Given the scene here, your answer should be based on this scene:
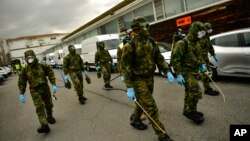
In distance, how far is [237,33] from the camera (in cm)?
741

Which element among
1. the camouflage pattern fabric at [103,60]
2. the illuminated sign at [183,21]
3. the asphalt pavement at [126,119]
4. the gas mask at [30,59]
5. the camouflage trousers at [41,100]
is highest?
the illuminated sign at [183,21]

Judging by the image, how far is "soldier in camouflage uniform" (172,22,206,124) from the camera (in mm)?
4672

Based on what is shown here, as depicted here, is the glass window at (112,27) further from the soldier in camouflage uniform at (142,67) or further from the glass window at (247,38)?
the soldier in camouflage uniform at (142,67)

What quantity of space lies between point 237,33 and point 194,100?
3.78 meters

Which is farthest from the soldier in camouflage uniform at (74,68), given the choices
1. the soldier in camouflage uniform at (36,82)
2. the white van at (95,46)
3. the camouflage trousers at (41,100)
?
the white van at (95,46)

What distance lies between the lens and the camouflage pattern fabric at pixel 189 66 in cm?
468

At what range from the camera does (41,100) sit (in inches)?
229

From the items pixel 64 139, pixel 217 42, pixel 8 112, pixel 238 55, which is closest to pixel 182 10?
pixel 217 42

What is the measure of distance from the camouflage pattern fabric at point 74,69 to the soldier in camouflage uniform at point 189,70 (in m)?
4.16

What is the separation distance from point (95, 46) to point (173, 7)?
6.08 m

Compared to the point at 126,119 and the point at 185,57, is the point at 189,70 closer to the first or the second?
the point at 185,57

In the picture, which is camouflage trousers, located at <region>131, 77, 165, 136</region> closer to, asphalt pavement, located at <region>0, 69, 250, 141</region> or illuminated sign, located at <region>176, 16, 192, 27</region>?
asphalt pavement, located at <region>0, 69, 250, 141</region>

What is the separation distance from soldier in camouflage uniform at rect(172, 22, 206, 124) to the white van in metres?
10.2

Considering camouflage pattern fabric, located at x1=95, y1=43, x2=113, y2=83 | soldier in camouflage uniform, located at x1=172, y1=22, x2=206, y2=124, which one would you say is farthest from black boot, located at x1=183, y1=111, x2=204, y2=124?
camouflage pattern fabric, located at x1=95, y1=43, x2=113, y2=83
